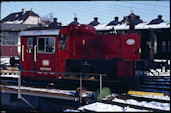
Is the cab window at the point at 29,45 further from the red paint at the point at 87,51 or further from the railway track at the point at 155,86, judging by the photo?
the railway track at the point at 155,86

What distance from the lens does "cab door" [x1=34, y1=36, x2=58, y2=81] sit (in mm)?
8969

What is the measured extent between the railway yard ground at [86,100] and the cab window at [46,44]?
4.85 feet

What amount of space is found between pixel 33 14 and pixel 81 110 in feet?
154

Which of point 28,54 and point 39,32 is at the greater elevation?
point 39,32

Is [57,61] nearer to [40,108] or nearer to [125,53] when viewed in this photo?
[40,108]

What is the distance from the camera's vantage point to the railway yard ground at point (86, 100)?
6.37 m

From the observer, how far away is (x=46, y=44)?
29.7 ft

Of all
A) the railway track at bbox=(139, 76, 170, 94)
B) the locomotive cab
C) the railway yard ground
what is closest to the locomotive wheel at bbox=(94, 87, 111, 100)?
the railway yard ground

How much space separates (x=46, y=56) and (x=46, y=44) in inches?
21.0

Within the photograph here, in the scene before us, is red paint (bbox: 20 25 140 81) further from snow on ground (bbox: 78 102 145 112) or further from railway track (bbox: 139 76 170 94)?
snow on ground (bbox: 78 102 145 112)

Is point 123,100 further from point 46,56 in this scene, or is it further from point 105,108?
point 46,56

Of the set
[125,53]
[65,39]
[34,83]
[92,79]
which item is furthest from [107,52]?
[34,83]

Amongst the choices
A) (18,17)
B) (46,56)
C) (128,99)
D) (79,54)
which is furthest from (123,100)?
(18,17)

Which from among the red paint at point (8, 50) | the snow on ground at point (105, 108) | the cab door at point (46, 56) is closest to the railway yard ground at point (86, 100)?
the snow on ground at point (105, 108)
